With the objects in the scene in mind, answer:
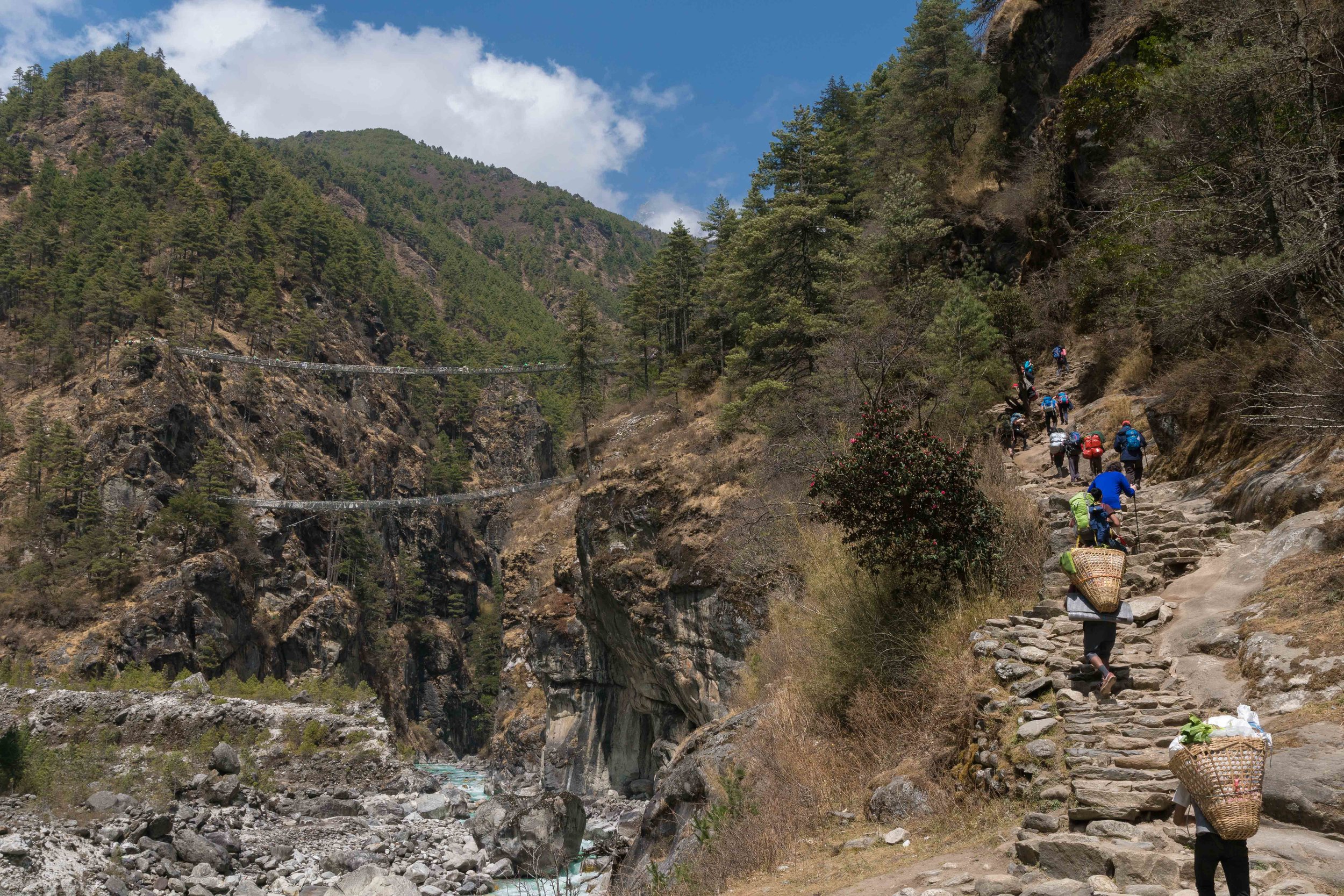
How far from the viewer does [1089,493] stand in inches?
348

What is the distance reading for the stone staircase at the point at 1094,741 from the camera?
442cm

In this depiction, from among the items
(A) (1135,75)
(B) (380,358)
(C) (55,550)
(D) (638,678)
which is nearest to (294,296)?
(B) (380,358)

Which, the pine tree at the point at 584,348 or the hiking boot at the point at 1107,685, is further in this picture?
the pine tree at the point at 584,348

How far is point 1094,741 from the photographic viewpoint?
5918 mm

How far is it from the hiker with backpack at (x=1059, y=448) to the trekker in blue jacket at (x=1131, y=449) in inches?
78.2

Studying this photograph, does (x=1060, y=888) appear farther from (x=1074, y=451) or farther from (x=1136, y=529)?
(x=1074, y=451)

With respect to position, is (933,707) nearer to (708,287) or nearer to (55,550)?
(708,287)

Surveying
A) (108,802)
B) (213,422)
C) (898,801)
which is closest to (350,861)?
(108,802)

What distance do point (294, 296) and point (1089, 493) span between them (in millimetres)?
83809

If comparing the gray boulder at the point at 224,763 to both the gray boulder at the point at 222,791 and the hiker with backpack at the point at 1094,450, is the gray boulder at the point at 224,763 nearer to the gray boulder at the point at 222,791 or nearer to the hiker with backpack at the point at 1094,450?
the gray boulder at the point at 222,791

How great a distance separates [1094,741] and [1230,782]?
6.98 ft

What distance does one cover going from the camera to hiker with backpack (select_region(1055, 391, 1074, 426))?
52.0ft

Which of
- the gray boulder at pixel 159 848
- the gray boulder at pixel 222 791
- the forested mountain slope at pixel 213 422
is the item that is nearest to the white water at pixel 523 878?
the gray boulder at pixel 159 848

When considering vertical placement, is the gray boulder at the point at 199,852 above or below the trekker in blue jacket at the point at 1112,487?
below
